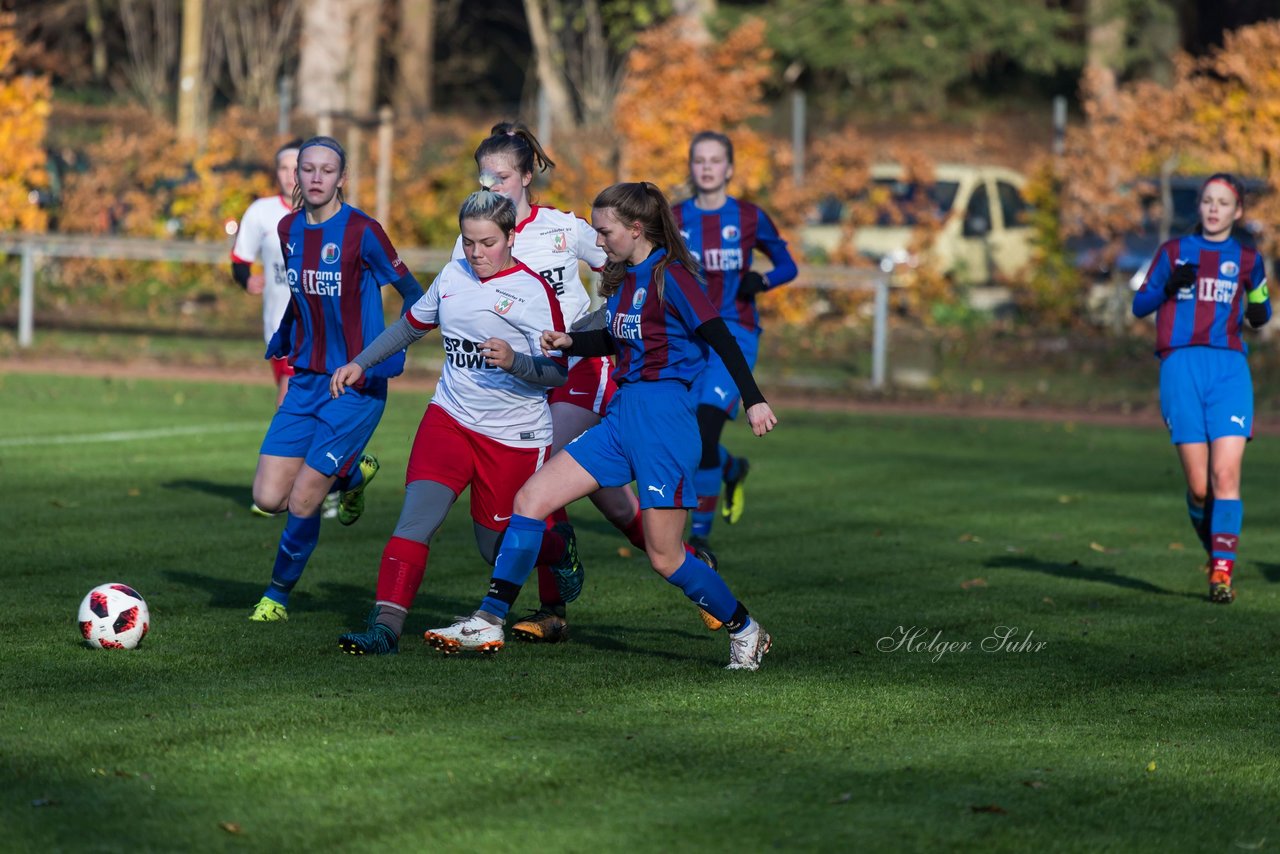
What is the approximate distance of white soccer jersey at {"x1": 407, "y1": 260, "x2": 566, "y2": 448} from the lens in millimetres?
7328

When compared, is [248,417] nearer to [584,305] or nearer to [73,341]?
[73,341]

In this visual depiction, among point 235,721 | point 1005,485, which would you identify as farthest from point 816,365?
point 235,721

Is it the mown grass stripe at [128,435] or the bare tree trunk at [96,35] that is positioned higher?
the bare tree trunk at [96,35]

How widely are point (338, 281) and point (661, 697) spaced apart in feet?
8.16

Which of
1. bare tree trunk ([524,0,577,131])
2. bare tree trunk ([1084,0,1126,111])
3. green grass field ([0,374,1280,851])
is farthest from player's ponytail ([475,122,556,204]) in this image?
bare tree trunk ([1084,0,1126,111])

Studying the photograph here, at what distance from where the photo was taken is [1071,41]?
39.2m

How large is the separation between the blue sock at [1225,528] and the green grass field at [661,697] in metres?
0.26

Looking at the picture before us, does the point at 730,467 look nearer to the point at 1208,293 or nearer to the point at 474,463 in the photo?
the point at 1208,293

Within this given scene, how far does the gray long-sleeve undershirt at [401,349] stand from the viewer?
7246 millimetres

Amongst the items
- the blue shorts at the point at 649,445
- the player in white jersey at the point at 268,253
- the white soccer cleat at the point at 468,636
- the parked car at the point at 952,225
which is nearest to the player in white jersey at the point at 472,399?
the white soccer cleat at the point at 468,636

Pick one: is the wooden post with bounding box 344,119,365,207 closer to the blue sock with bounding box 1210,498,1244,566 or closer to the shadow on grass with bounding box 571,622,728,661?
the blue sock with bounding box 1210,498,1244,566

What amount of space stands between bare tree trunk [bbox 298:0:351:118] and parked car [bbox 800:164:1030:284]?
12.6 metres

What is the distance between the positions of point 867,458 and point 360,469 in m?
6.84

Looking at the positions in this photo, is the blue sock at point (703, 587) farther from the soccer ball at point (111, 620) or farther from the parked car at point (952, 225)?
the parked car at point (952, 225)
